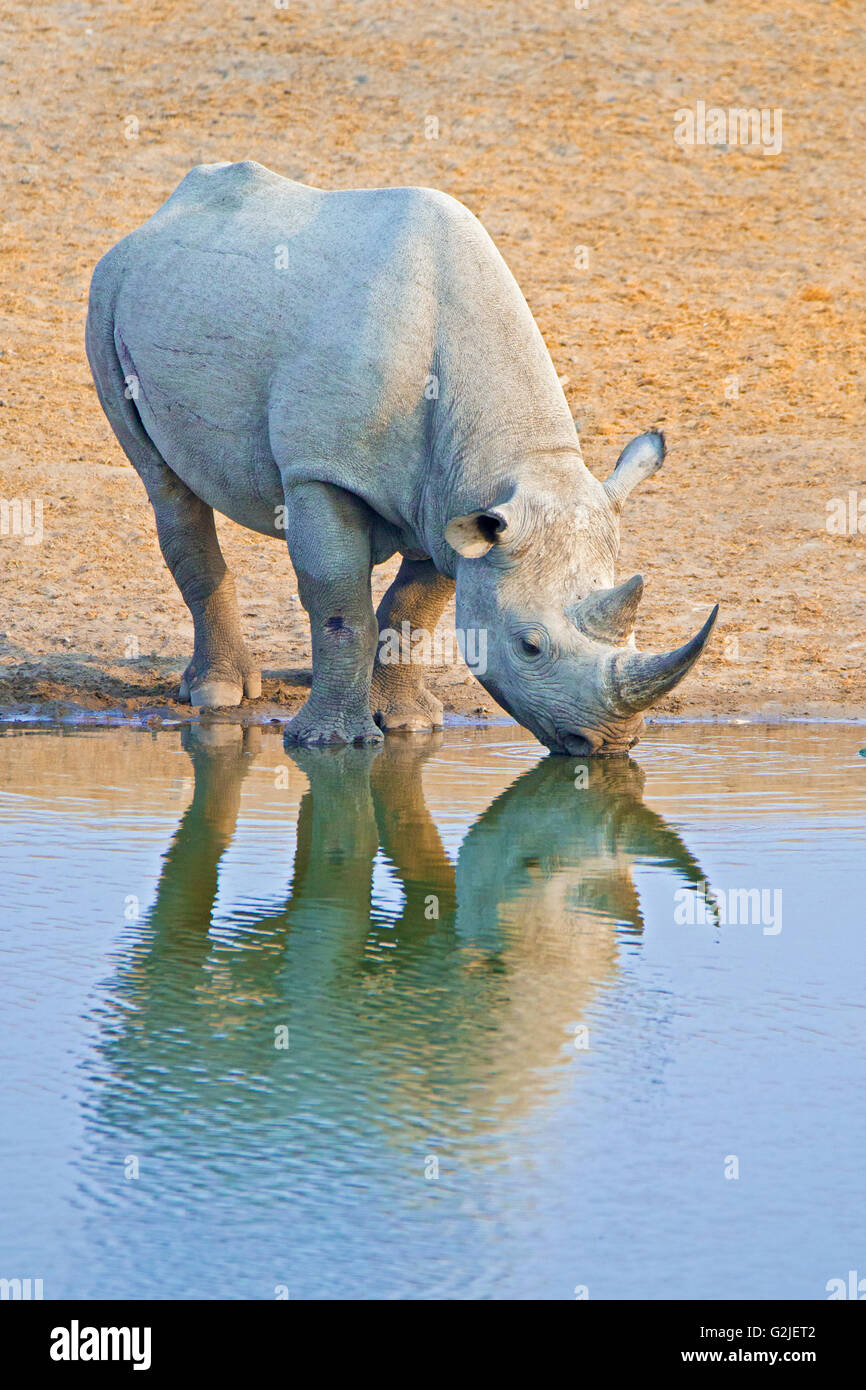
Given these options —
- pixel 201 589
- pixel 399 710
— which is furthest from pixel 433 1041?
pixel 201 589

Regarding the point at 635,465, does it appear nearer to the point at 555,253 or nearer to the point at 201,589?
the point at 201,589

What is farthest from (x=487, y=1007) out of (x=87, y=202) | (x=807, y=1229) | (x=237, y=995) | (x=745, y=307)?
(x=87, y=202)

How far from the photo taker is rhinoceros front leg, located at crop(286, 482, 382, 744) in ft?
28.1

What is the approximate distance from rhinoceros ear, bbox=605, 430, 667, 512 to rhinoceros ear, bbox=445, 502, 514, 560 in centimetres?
53

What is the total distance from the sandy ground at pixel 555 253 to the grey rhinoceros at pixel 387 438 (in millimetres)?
1403

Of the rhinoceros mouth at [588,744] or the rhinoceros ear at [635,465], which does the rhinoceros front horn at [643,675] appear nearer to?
the rhinoceros mouth at [588,744]

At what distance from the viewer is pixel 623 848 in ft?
21.5

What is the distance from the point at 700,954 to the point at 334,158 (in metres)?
18.9

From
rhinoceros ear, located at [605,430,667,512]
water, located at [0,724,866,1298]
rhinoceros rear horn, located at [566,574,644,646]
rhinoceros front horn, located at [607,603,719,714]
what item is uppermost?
rhinoceros ear, located at [605,430,667,512]

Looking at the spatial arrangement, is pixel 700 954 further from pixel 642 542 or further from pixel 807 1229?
pixel 642 542

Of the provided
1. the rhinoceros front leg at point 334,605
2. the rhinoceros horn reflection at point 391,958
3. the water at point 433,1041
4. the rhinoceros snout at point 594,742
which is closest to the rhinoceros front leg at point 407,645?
the rhinoceros front leg at point 334,605

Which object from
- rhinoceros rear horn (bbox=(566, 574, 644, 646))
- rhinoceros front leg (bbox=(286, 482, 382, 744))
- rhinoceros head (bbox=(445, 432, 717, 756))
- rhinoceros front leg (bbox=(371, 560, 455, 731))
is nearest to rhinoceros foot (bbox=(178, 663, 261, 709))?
rhinoceros front leg (bbox=(371, 560, 455, 731))

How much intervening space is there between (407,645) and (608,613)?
1.99 m

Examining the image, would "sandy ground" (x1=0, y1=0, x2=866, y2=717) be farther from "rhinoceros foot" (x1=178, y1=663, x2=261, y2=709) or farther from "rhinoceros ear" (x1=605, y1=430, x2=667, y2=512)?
"rhinoceros ear" (x1=605, y1=430, x2=667, y2=512)
